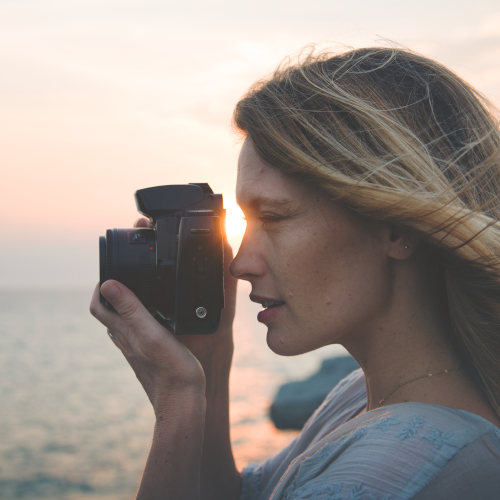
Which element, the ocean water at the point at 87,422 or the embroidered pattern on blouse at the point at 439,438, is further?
the ocean water at the point at 87,422

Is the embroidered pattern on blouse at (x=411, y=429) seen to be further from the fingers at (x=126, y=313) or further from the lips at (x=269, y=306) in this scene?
the fingers at (x=126, y=313)

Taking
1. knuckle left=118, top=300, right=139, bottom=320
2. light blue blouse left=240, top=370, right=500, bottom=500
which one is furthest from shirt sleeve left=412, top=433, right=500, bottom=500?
knuckle left=118, top=300, right=139, bottom=320

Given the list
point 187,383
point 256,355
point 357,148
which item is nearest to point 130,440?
point 187,383

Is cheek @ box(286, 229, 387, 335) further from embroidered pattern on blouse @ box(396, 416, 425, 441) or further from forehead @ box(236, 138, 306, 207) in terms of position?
embroidered pattern on blouse @ box(396, 416, 425, 441)

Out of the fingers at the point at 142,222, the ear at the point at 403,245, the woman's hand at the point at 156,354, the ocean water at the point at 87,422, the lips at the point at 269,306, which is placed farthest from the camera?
the ocean water at the point at 87,422

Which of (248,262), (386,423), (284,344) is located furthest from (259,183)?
(386,423)

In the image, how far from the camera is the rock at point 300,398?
8.49 m

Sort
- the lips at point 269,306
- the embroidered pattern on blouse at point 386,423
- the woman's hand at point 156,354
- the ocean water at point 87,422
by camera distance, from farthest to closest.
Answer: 1. the ocean water at point 87,422
2. the woman's hand at point 156,354
3. the lips at point 269,306
4. the embroidered pattern on blouse at point 386,423

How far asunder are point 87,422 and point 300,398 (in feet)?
24.0

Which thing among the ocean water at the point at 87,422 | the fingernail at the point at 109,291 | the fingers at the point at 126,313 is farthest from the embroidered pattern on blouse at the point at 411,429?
the ocean water at the point at 87,422

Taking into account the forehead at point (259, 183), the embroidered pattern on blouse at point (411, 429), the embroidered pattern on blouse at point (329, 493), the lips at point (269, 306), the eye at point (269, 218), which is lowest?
the embroidered pattern on blouse at point (329, 493)

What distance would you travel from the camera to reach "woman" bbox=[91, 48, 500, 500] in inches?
41.8

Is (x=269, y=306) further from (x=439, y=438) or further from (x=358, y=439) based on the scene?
(x=439, y=438)

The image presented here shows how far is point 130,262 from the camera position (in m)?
1.53
